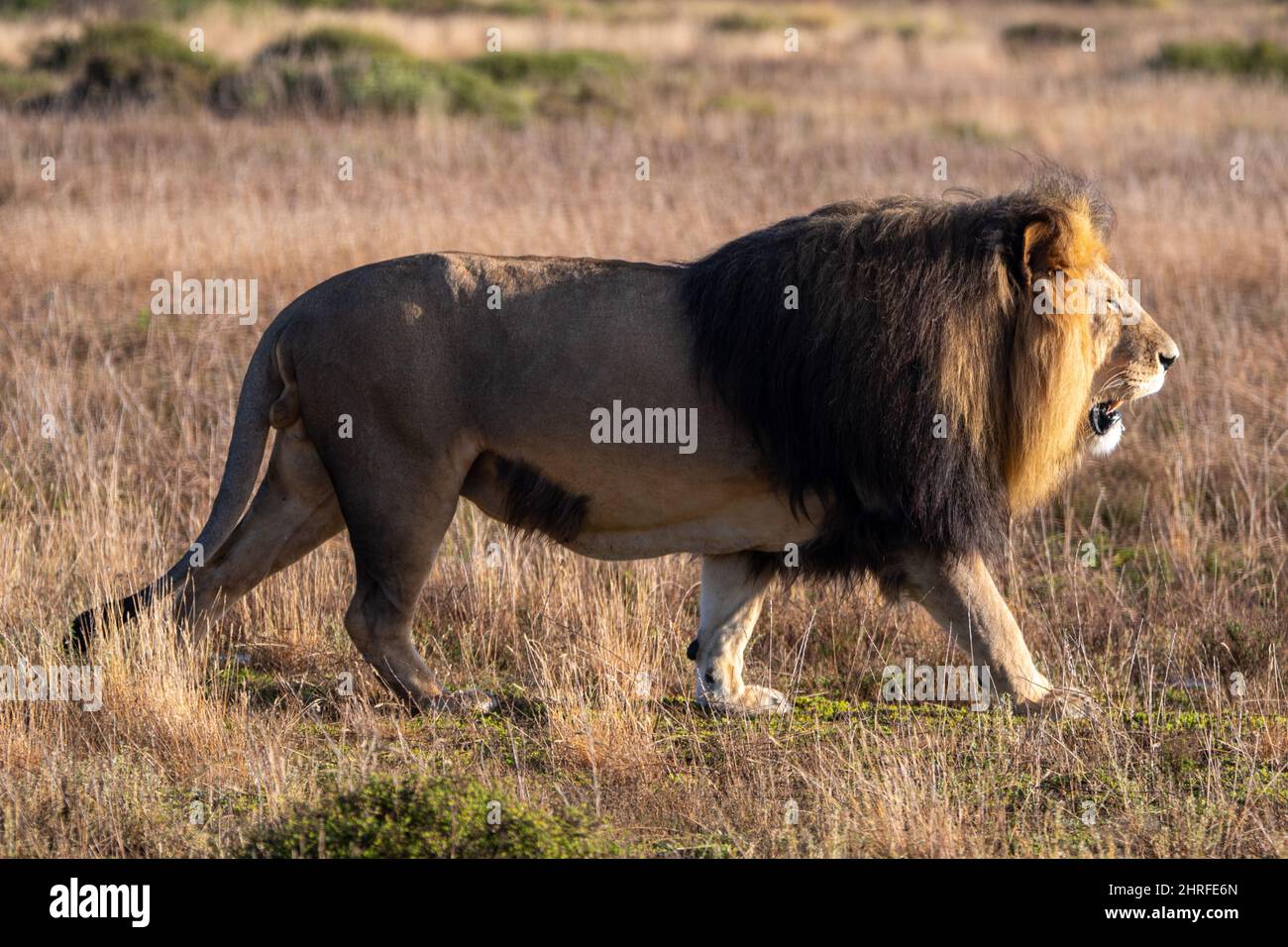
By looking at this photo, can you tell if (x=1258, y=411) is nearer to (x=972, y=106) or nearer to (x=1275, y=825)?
(x=1275, y=825)

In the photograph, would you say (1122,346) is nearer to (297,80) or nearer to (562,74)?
(297,80)

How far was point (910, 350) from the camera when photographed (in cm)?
526

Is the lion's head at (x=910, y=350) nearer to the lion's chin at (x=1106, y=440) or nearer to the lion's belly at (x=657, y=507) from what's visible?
the lion's belly at (x=657, y=507)

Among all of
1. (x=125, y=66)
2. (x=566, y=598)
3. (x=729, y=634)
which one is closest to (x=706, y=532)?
(x=729, y=634)

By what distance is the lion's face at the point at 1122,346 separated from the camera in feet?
18.1

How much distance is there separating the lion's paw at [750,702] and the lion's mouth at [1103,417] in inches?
56.4

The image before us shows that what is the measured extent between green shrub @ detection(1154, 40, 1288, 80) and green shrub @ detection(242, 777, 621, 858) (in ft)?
83.5

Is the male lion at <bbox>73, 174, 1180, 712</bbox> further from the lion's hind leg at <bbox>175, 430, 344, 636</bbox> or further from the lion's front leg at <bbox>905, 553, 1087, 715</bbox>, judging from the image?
the lion's hind leg at <bbox>175, 430, 344, 636</bbox>

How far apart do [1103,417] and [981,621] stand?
0.89 meters

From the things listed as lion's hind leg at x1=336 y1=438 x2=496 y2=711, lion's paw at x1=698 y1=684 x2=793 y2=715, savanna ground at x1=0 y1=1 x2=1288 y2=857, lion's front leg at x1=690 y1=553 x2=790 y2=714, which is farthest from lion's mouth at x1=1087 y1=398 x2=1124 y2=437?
lion's hind leg at x1=336 y1=438 x2=496 y2=711

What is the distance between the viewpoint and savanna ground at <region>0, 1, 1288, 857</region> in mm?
4789

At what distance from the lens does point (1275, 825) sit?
189 inches

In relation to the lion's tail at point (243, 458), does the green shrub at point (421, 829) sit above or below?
below

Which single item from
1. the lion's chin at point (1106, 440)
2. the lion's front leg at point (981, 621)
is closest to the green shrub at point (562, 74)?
the lion's chin at point (1106, 440)
